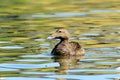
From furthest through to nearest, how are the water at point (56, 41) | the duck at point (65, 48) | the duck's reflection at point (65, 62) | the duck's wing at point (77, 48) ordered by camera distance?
the duck at point (65, 48) → the duck's wing at point (77, 48) → the duck's reflection at point (65, 62) → the water at point (56, 41)

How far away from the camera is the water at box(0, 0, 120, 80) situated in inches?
590

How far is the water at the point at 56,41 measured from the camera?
49.2 ft

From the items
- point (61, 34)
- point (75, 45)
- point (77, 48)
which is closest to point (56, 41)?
point (61, 34)

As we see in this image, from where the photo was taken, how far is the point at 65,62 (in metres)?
16.9

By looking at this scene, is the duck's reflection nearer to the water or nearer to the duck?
the water

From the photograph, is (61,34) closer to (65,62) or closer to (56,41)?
(65,62)

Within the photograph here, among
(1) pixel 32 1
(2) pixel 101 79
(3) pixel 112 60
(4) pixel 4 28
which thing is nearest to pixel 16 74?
(2) pixel 101 79

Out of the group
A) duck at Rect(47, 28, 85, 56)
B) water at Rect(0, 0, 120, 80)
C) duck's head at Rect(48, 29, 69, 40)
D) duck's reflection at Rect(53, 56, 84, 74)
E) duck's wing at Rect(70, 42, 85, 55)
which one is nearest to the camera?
water at Rect(0, 0, 120, 80)

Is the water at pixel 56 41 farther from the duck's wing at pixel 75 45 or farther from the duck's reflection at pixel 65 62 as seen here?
the duck's wing at pixel 75 45

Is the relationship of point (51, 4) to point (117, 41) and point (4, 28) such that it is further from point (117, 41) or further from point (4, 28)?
point (117, 41)

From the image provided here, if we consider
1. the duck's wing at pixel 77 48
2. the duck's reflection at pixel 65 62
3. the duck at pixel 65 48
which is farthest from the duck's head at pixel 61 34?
the duck's reflection at pixel 65 62

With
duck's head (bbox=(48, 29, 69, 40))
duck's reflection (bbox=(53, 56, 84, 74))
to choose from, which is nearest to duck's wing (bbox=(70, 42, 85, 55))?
duck's reflection (bbox=(53, 56, 84, 74))

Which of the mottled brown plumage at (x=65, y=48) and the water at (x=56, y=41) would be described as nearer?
the water at (x=56, y=41)

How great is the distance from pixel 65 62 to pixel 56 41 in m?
4.85
